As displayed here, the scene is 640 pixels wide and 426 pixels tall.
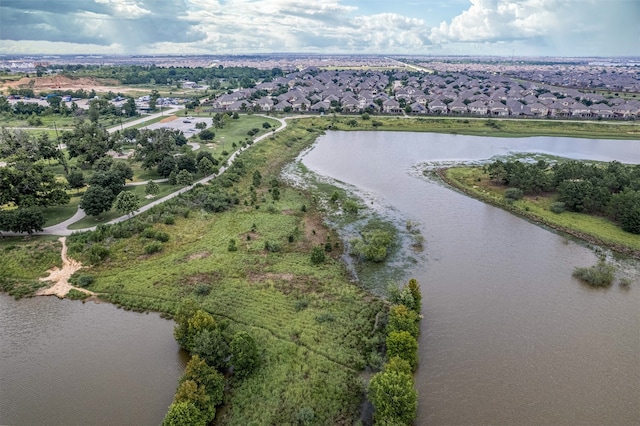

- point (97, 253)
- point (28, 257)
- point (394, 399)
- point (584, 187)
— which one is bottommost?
point (394, 399)

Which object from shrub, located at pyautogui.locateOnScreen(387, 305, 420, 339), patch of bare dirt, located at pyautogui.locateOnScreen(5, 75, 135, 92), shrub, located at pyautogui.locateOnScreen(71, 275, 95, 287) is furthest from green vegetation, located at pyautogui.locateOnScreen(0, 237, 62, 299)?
patch of bare dirt, located at pyautogui.locateOnScreen(5, 75, 135, 92)

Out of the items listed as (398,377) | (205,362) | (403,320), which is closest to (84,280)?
(205,362)

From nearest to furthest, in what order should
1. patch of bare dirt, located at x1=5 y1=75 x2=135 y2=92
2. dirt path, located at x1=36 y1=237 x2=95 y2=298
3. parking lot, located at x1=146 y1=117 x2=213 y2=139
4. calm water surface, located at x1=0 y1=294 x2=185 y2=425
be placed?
1. calm water surface, located at x1=0 y1=294 x2=185 y2=425
2. dirt path, located at x1=36 y1=237 x2=95 y2=298
3. parking lot, located at x1=146 y1=117 x2=213 y2=139
4. patch of bare dirt, located at x1=5 y1=75 x2=135 y2=92

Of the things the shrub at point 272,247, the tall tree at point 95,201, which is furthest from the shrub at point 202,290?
the tall tree at point 95,201

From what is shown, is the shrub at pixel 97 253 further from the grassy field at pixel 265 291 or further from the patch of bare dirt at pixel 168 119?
the patch of bare dirt at pixel 168 119

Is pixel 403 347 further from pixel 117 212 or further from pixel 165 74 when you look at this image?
pixel 165 74

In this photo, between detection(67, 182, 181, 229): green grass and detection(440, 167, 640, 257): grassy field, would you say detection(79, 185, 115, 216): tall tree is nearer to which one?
detection(67, 182, 181, 229): green grass
